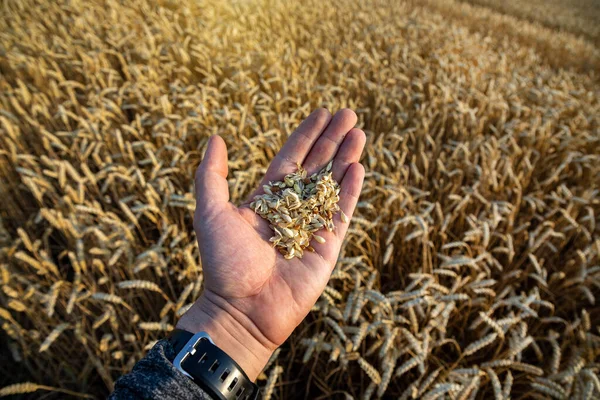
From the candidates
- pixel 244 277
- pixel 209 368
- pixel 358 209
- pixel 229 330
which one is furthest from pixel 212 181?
pixel 358 209

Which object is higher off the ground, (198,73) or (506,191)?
(198,73)

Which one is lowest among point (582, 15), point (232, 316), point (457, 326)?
point (457, 326)

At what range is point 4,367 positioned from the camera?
2004 millimetres

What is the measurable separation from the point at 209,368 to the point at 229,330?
0.78ft

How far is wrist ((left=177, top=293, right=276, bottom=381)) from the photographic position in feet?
4.65

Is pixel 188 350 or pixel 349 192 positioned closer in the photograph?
pixel 188 350

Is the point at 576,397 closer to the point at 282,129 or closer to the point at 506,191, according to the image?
the point at 506,191

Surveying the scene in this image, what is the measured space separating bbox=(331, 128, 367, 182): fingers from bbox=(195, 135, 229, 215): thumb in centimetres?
72

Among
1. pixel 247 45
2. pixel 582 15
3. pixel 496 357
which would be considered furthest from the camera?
pixel 582 15

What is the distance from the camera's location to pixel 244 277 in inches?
58.6

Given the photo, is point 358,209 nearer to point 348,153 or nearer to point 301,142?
point 348,153

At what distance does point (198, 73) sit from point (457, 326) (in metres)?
3.56

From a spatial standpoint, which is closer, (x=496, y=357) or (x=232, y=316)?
(x=232, y=316)

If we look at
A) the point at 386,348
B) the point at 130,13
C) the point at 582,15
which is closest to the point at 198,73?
the point at 130,13
